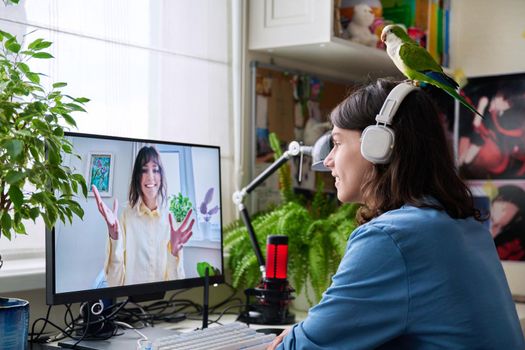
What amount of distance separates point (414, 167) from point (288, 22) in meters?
1.23

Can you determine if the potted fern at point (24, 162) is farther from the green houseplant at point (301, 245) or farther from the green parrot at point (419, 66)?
the green houseplant at point (301, 245)

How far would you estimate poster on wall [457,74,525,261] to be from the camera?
298 centimetres

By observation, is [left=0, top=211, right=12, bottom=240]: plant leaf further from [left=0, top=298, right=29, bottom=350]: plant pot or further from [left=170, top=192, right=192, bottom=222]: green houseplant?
[left=170, top=192, right=192, bottom=222]: green houseplant

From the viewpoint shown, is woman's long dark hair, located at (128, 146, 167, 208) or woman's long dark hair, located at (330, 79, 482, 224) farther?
woman's long dark hair, located at (128, 146, 167, 208)

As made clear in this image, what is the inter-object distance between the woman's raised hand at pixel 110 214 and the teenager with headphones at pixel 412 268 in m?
0.60

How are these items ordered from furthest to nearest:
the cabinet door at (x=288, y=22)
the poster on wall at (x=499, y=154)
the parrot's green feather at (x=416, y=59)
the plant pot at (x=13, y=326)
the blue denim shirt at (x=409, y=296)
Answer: the poster on wall at (x=499, y=154) → the cabinet door at (x=288, y=22) → the parrot's green feather at (x=416, y=59) → the plant pot at (x=13, y=326) → the blue denim shirt at (x=409, y=296)

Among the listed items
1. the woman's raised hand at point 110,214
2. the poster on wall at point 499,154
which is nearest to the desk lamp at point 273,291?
the woman's raised hand at point 110,214

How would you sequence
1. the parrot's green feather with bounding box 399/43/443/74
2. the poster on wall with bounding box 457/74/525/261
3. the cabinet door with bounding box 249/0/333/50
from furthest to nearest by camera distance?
1. the poster on wall with bounding box 457/74/525/261
2. the cabinet door with bounding box 249/0/333/50
3. the parrot's green feather with bounding box 399/43/443/74

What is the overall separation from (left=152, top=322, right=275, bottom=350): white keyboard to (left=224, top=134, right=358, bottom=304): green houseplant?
1.73ft

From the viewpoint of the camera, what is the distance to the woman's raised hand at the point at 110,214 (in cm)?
172

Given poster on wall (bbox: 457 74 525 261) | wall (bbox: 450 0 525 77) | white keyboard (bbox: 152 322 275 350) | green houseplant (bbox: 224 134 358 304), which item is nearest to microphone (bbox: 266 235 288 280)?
green houseplant (bbox: 224 134 358 304)

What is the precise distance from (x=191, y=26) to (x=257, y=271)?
80cm

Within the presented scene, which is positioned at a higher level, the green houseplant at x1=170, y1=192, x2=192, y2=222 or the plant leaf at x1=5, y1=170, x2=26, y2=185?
the plant leaf at x1=5, y1=170, x2=26, y2=185

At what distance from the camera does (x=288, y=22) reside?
97.4 inches
